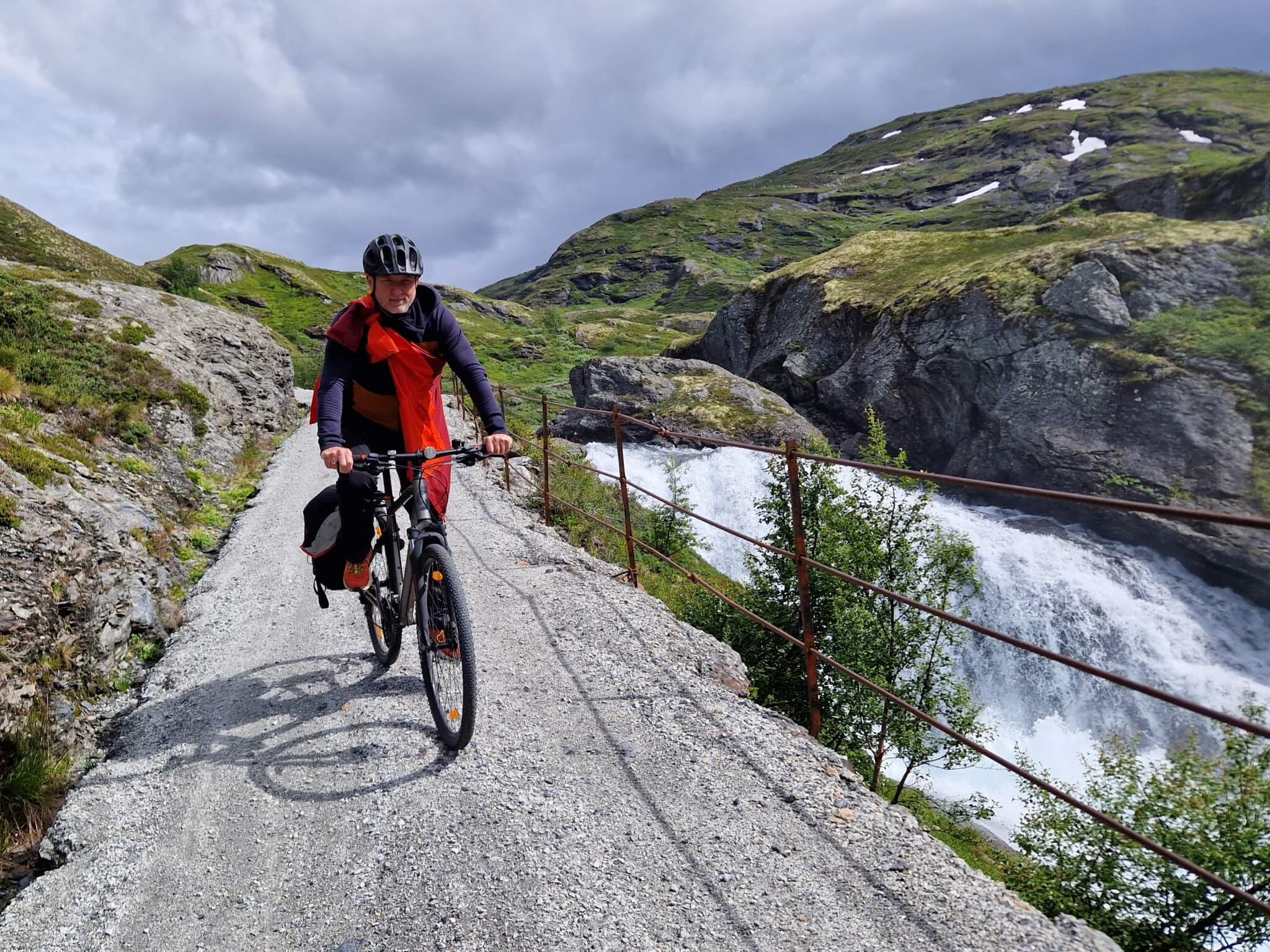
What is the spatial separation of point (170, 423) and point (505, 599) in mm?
9500

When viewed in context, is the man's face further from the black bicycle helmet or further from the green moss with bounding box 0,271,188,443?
the green moss with bounding box 0,271,188,443

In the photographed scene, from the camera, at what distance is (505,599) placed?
6.43 m

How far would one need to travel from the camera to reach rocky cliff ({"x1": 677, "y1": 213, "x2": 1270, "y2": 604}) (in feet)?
70.3

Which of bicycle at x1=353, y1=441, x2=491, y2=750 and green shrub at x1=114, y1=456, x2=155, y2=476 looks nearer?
bicycle at x1=353, y1=441, x2=491, y2=750

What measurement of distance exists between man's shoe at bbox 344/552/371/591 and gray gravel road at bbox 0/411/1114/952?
828 mm

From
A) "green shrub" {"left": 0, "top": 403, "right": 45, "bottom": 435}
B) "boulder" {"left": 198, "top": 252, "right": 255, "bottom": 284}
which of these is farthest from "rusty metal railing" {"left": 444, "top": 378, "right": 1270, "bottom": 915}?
"boulder" {"left": 198, "top": 252, "right": 255, "bottom": 284}

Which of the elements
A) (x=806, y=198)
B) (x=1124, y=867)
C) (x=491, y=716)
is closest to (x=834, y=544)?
(x=1124, y=867)

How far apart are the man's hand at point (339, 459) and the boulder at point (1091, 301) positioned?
2966 cm

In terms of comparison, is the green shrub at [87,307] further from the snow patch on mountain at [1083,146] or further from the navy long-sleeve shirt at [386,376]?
the snow patch on mountain at [1083,146]

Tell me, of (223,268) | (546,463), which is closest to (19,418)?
(546,463)

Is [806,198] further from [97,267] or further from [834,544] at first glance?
[834,544]

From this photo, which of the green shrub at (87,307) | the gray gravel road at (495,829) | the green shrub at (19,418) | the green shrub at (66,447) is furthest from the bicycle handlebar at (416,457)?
the green shrub at (87,307)

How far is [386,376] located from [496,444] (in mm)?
852

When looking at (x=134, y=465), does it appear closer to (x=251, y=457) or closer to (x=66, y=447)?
(x=66, y=447)
